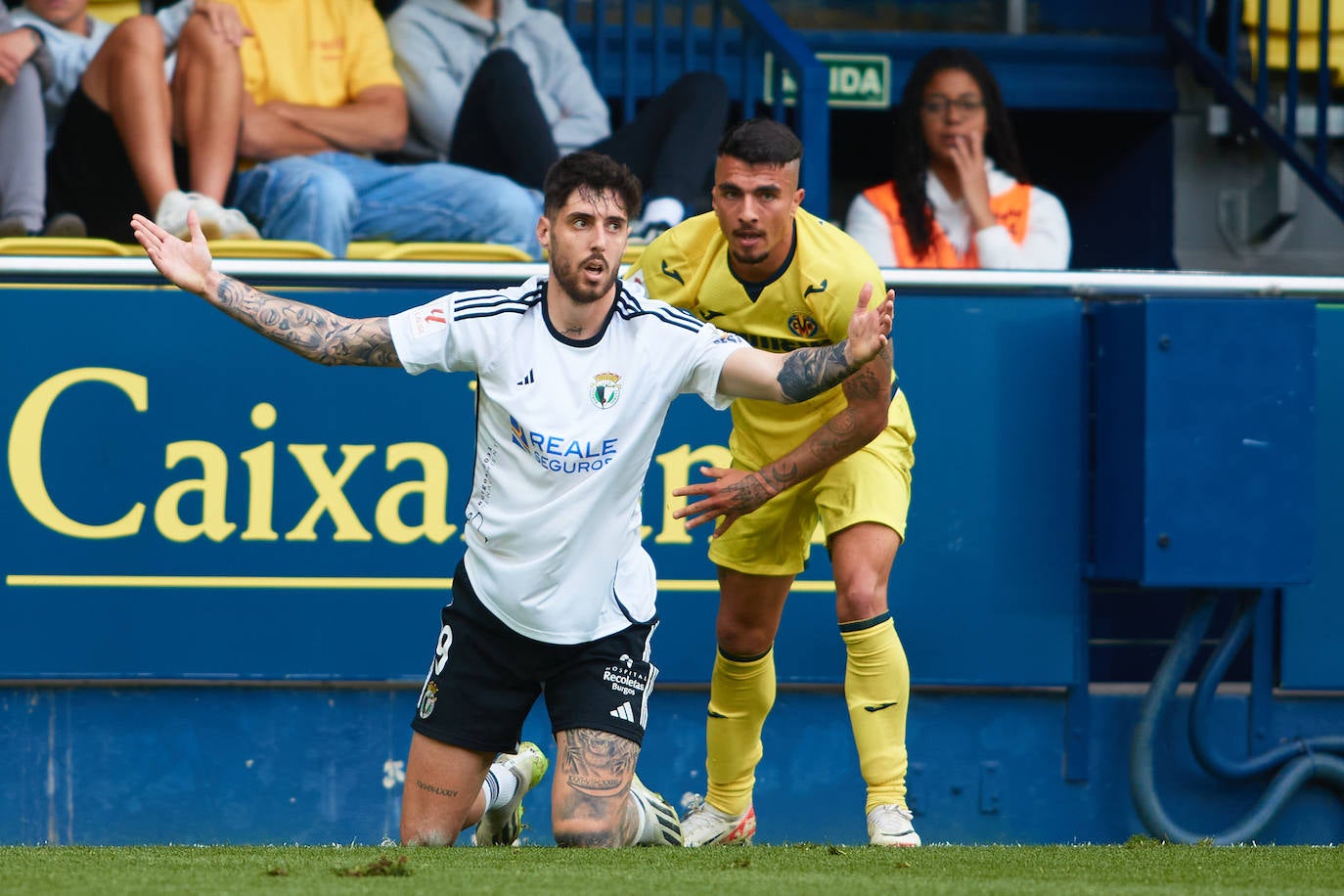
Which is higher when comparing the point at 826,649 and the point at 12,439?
the point at 12,439

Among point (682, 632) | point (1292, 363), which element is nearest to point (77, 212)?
point (682, 632)

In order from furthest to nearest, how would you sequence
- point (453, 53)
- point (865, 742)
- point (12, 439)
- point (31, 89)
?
point (453, 53), point (31, 89), point (12, 439), point (865, 742)

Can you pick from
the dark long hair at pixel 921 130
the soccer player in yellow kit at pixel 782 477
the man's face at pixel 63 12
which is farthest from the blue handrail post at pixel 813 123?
the man's face at pixel 63 12

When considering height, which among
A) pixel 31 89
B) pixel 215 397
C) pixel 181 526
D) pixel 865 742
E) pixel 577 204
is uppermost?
pixel 31 89

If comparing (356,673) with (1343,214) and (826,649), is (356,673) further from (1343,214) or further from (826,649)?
(1343,214)

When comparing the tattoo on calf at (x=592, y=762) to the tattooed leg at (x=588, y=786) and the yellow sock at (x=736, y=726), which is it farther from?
the yellow sock at (x=736, y=726)

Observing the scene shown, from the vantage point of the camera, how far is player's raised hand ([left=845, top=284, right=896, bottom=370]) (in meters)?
4.02

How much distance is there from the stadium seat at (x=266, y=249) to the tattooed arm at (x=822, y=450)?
6.25 feet

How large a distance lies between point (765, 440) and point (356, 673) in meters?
1.65

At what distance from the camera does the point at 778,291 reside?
474 centimetres

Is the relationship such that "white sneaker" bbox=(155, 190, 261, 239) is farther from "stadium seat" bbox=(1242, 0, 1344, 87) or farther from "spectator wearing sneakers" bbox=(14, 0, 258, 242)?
"stadium seat" bbox=(1242, 0, 1344, 87)

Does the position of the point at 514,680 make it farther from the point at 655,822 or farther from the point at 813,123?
the point at 813,123

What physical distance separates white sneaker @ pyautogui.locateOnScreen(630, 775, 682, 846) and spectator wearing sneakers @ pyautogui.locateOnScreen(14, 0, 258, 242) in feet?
9.31

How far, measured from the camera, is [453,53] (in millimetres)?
7176
